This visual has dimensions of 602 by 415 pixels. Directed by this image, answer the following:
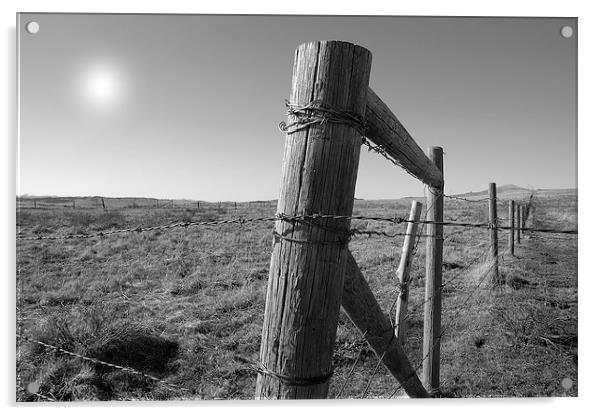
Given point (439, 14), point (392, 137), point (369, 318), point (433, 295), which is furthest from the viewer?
point (433, 295)

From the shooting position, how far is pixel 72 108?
1.93 m

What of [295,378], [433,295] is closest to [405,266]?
[433,295]

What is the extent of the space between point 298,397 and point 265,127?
6.18ft

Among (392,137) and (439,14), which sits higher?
(439,14)

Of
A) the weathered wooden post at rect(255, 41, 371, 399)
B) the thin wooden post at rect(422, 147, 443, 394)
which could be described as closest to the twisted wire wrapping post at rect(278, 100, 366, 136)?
the weathered wooden post at rect(255, 41, 371, 399)

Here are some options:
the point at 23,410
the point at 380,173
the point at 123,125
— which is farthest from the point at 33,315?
the point at 380,173

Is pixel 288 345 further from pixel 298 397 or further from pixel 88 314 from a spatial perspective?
pixel 88 314

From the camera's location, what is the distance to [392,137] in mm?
1340

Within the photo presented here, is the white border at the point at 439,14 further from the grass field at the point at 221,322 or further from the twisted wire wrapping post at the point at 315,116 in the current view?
the twisted wire wrapping post at the point at 315,116

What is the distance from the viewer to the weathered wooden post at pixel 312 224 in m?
0.91

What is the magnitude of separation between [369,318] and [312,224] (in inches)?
20.1

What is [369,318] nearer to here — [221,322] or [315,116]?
[315,116]

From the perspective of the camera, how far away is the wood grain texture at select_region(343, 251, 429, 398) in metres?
1.12

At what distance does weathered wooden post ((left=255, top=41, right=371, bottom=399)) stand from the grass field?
207 millimetres
